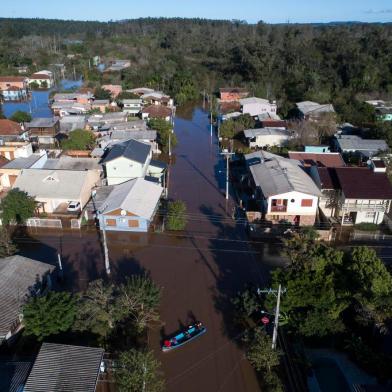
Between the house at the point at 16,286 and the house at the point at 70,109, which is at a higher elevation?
the house at the point at 70,109

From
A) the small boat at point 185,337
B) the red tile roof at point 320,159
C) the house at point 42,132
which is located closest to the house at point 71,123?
the house at point 42,132

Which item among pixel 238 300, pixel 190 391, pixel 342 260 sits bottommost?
pixel 190 391

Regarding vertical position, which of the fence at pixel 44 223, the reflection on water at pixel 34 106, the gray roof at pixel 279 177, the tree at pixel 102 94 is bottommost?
the fence at pixel 44 223

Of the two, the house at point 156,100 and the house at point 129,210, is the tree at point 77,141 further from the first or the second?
the house at point 156,100

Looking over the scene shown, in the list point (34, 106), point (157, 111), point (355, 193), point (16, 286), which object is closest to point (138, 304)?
point (16, 286)

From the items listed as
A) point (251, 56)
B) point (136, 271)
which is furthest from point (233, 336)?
point (251, 56)

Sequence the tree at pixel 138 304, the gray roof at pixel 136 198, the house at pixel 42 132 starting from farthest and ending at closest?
the house at pixel 42 132
the gray roof at pixel 136 198
the tree at pixel 138 304

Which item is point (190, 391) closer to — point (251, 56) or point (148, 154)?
point (148, 154)
